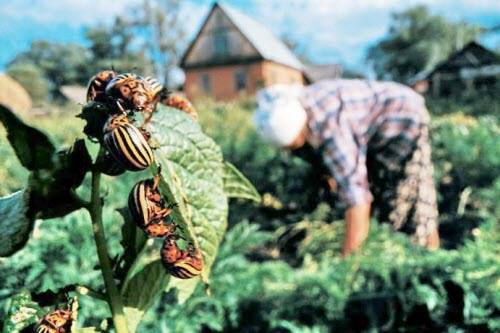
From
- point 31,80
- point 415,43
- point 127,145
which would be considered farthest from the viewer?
point 415,43

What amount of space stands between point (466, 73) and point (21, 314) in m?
31.3

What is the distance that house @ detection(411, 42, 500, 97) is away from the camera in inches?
1140

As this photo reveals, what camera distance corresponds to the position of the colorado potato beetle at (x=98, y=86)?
20.6 inches

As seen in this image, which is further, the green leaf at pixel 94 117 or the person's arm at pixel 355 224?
the person's arm at pixel 355 224

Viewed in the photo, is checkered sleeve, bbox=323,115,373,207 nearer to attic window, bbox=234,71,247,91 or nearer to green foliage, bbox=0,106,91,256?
green foliage, bbox=0,106,91,256

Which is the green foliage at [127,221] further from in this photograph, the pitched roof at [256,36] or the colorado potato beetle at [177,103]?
the pitched roof at [256,36]

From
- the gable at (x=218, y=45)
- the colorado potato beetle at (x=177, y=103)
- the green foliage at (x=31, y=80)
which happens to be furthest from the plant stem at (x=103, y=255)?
the green foliage at (x=31, y=80)

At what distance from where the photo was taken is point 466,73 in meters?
29.8

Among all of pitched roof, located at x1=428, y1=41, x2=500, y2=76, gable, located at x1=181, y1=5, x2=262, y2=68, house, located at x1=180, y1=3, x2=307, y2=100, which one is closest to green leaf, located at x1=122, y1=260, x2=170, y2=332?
house, located at x1=180, y1=3, x2=307, y2=100

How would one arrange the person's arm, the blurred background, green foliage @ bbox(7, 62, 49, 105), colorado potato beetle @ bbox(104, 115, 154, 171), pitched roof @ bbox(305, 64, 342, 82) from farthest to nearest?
green foliage @ bbox(7, 62, 49, 105), pitched roof @ bbox(305, 64, 342, 82), the person's arm, the blurred background, colorado potato beetle @ bbox(104, 115, 154, 171)

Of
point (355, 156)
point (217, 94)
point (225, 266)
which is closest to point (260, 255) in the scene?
point (355, 156)

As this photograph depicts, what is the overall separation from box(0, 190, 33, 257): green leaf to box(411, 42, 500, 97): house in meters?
29.2

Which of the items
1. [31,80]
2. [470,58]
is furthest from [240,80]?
[31,80]

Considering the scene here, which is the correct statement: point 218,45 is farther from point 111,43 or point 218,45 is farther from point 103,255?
point 103,255
